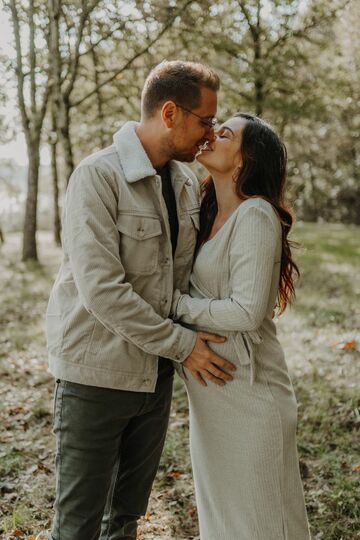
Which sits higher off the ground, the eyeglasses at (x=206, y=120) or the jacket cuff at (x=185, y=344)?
the eyeglasses at (x=206, y=120)

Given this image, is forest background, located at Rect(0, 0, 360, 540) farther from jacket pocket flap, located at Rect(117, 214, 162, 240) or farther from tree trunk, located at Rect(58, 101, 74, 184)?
jacket pocket flap, located at Rect(117, 214, 162, 240)

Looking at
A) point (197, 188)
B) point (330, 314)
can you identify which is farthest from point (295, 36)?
point (197, 188)

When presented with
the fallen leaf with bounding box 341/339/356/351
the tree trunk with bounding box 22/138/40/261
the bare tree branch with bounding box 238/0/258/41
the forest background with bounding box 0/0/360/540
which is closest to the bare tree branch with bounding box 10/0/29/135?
the forest background with bounding box 0/0/360/540

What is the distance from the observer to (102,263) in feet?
7.57

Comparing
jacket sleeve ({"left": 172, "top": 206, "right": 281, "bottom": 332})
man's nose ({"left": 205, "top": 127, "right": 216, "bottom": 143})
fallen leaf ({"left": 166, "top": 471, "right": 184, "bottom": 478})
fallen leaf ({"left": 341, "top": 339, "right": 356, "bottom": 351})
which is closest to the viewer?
jacket sleeve ({"left": 172, "top": 206, "right": 281, "bottom": 332})

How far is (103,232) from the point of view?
2334 millimetres

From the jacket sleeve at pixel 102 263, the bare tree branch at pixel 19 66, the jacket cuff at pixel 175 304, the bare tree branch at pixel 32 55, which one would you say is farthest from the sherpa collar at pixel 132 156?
the bare tree branch at pixel 19 66

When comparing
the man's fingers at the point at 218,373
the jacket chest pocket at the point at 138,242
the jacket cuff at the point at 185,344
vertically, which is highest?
the jacket chest pocket at the point at 138,242

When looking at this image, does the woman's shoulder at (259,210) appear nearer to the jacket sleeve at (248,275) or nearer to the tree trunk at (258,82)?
the jacket sleeve at (248,275)

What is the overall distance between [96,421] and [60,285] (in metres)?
0.62

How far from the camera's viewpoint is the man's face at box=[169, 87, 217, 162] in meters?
2.67

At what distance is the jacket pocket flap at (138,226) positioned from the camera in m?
2.46

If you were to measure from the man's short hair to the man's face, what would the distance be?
31 mm

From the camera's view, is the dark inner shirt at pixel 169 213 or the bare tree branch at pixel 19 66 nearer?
the dark inner shirt at pixel 169 213
